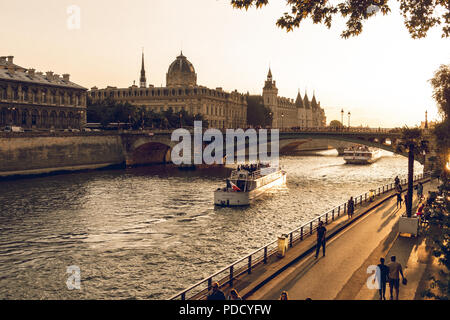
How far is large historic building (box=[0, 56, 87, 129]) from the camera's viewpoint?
3083 inches

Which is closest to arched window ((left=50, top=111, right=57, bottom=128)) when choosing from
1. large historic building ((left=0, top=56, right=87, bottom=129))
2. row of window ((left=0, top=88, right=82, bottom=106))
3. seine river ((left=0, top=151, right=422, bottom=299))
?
large historic building ((left=0, top=56, right=87, bottom=129))

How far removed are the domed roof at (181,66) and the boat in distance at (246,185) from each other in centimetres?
10670

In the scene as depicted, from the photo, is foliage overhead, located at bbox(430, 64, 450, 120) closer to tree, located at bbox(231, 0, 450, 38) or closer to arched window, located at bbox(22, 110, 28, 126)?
tree, located at bbox(231, 0, 450, 38)

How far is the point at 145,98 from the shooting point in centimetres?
14512

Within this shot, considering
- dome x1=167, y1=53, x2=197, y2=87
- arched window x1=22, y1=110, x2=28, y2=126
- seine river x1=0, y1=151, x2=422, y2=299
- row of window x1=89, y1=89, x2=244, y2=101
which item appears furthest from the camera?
dome x1=167, y1=53, x2=197, y2=87

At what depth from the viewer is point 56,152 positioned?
70.3 m

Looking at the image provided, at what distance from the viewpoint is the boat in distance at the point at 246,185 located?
4200 cm

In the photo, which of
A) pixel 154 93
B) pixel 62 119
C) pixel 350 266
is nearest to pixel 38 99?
pixel 62 119

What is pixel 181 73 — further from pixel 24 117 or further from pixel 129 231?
pixel 129 231

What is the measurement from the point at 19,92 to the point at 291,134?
1999 inches

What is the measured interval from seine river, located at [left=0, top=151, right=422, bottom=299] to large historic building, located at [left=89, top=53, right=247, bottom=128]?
83173 mm
